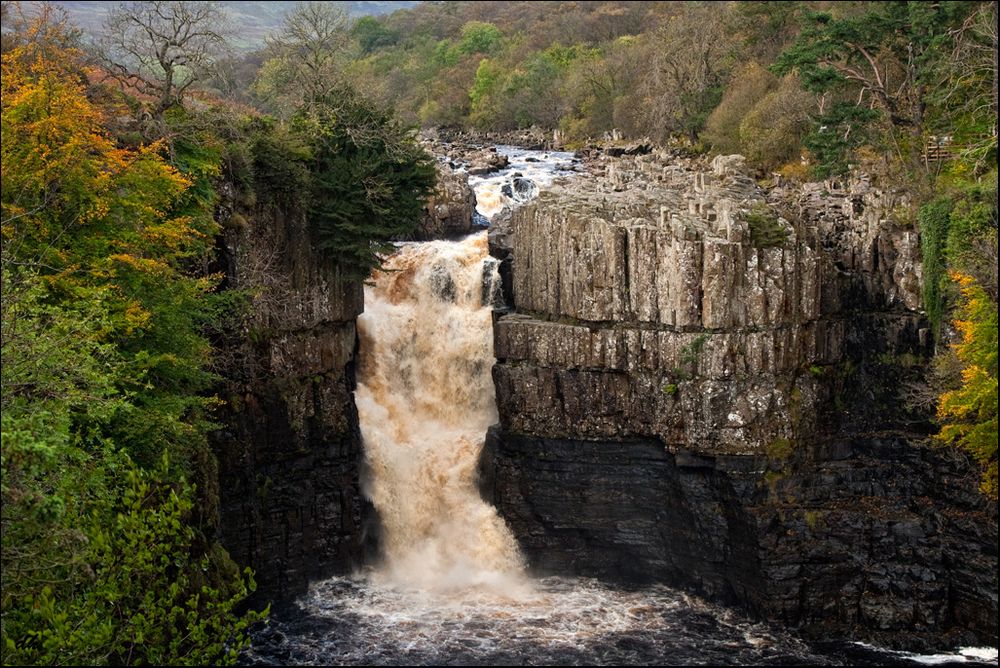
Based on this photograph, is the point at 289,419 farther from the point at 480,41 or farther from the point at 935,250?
the point at 480,41

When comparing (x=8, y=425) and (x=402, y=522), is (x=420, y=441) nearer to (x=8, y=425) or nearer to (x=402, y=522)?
(x=402, y=522)

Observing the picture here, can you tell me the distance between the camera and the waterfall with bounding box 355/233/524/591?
133 feet

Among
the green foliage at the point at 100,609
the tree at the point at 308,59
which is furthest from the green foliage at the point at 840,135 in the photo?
the green foliage at the point at 100,609

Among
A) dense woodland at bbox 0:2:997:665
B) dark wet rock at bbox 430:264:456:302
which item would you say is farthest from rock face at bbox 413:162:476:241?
dense woodland at bbox 0:2:997:665

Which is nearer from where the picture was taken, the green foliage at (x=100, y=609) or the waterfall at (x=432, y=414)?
the green foliage at (x=100, y=609)

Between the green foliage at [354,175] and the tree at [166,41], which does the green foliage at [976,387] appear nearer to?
the green foliage at [354,175]

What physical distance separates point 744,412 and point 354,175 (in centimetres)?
1698

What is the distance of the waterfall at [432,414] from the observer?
40656mm

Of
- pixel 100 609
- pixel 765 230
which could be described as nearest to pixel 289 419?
pixel 765 230

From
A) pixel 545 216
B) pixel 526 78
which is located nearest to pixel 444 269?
pixel 545 216

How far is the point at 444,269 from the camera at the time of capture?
1684 inches

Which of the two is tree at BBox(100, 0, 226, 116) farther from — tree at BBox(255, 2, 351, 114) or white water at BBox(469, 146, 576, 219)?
white water at BBox(469, 146, 576, 219)

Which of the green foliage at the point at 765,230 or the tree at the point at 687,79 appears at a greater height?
the tree at the point at 687,79

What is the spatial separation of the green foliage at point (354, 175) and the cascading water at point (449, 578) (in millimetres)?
3388
